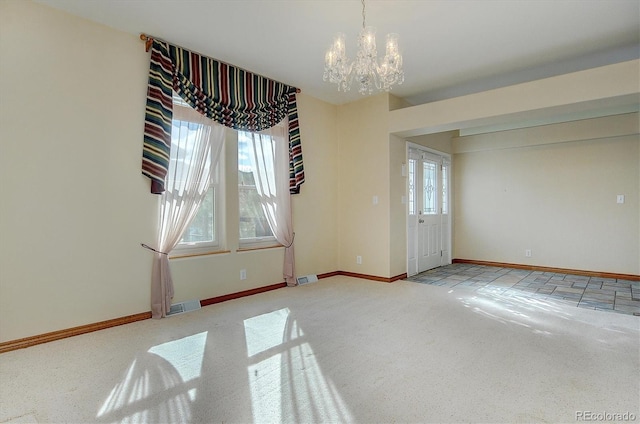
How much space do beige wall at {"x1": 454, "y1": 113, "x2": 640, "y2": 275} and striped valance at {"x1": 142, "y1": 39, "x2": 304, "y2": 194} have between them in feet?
11.8

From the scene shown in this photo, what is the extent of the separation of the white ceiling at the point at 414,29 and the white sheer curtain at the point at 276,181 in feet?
2.74

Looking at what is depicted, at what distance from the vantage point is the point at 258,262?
4.29 metres

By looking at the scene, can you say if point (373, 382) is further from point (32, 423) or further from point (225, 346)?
point (32, 423)

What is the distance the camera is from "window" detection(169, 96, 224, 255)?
3.50 metres

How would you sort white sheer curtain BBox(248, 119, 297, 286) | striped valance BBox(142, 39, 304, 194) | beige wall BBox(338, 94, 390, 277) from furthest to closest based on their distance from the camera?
beige wall BBox(338, 94, 390, 277), white sheer curtain BBox(248, 119, 297, 286), striped valance BBox(142, 39, 304, 194)

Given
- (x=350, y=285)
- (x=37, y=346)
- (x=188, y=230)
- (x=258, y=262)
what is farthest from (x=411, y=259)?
(x=37, y=346)

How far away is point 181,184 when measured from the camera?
3.50 meters

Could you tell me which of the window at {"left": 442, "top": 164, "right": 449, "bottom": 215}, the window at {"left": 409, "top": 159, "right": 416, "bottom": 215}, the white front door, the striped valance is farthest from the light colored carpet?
the window at {"left": 442, "top": 164, "right": 449, "bottom": 215}

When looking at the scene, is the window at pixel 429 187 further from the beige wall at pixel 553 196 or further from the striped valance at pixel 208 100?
the striped valance at pixel 208 100

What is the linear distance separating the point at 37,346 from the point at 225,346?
147cm

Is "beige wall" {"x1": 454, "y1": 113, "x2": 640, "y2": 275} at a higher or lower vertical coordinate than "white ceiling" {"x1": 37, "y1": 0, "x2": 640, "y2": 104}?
lower

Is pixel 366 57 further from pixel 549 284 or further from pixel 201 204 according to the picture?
pixel 549 284

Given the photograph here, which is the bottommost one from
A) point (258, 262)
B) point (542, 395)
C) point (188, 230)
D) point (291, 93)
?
point (542, 395)
